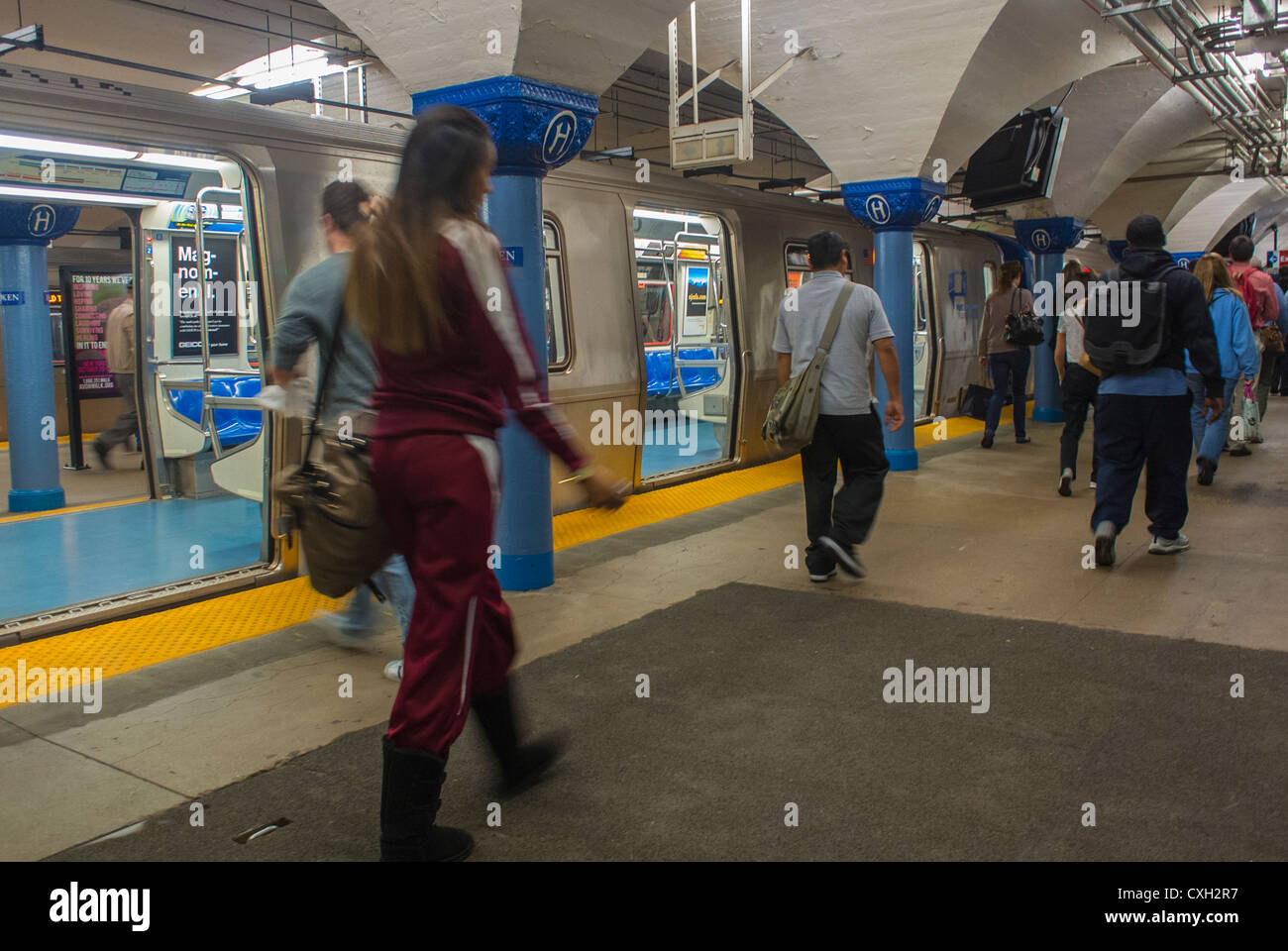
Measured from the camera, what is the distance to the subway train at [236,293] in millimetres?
5070

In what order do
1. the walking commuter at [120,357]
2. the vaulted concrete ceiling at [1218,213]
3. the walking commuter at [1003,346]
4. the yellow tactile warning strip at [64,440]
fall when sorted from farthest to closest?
the vaulted concrete ceiling at [1218,213], the yellow tactile warning strip at [64,440], the walking commuter at [1003,346], the walking commuter at [120,357]

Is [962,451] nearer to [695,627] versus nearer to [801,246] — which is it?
[801,246]

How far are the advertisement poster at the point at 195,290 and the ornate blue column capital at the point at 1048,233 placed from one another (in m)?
9.79

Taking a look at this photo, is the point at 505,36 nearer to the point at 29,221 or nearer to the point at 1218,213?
the point at 29,221

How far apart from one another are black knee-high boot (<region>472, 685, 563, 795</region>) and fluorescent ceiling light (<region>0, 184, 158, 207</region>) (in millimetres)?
6309

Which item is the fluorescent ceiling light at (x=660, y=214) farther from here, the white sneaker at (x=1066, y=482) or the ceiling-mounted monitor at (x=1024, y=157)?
the white sneaker at (x=1066, y=482)

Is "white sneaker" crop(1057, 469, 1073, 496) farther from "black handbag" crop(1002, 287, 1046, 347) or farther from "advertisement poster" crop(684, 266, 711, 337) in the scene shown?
"advertisement poster" crop(684, 266, 711, 337)

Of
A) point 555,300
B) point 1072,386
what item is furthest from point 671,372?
point 555,300

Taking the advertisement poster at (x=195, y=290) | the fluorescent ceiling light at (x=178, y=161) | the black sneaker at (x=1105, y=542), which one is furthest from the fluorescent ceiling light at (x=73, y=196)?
the black sneaker at (x=1105, y=542)

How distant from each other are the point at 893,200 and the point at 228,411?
5.93 meters

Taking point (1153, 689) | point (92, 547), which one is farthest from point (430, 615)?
point (92, 547)

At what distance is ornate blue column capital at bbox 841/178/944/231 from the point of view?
9.02 metres

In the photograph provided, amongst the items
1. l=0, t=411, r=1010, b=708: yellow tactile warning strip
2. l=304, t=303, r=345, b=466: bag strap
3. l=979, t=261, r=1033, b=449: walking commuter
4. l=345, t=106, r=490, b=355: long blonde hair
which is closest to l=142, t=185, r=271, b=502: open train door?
l=0, t=411, r=1010, b=708: yellow tactile warning strip

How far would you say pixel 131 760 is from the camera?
3520 mm
